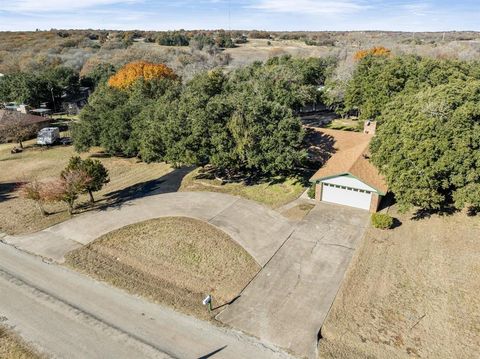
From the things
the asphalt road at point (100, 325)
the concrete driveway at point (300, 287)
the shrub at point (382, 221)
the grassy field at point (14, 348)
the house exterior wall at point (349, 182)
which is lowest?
the grassy field at point (14, 348)

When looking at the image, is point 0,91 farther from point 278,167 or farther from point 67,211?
point 278,167

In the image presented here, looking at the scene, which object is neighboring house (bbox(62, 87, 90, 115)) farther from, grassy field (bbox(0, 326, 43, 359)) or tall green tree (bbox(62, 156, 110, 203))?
grassy field (bbox(0, 326, 43, 359))

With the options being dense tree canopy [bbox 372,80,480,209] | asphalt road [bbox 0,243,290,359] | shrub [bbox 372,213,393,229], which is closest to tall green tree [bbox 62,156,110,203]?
asphalt road [bbox 0,243,290,359]

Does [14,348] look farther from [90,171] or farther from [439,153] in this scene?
[439,153]

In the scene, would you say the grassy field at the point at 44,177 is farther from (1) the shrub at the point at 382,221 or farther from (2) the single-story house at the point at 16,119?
(1) the shrub at the point at 382,221

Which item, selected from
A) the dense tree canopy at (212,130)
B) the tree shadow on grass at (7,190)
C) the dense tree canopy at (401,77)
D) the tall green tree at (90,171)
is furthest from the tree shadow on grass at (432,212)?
the tree shadow on grass at (7,190)

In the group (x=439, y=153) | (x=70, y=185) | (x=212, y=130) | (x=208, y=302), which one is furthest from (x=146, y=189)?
(x=439, y=153)

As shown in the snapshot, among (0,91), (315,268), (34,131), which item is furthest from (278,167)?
(0,91)
